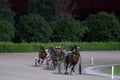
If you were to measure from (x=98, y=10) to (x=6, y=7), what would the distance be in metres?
15.7

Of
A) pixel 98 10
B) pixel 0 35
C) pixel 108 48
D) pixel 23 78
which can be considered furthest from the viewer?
pixel 98 10

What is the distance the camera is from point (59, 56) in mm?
28078

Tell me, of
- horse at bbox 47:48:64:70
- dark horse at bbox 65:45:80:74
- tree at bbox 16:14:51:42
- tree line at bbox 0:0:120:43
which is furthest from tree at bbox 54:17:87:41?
dark horse at bbox 65:45:80:74

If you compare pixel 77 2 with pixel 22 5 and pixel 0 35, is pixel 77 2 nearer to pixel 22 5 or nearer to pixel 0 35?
pixel 22 5

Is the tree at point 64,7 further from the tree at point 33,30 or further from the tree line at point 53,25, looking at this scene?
the tree at point 33,30

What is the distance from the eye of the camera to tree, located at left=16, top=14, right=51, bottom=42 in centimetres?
6303

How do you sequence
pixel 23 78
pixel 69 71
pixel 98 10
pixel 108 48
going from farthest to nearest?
pixel 98 10 → pixel 108 48 → pixel 69 71 → pixel 23 78

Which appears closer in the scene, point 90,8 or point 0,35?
point 0,35

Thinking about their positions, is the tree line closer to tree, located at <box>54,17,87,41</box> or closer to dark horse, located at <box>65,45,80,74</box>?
tree, located at <box>54,17,87,41</box>

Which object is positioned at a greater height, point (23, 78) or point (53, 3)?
point (53, 3)

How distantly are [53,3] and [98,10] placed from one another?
25.4ft

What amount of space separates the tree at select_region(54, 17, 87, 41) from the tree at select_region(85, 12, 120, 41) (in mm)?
2770

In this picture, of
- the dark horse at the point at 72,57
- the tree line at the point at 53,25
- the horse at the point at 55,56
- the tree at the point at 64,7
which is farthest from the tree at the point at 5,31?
the dark horse at the point at 72,57

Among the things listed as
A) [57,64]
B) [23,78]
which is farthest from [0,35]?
[23,78]
